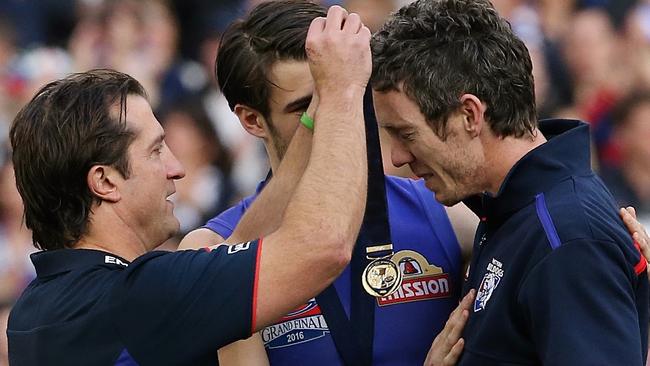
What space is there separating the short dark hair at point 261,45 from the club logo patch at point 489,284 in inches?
36.0

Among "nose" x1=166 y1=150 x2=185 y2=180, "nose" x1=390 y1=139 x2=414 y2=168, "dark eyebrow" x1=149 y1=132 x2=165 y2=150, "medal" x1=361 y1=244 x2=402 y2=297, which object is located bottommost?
"medal" x1=361 y1=244 x2=402 y2=297

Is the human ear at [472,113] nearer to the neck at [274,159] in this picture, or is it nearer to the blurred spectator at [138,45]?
the neck at [274,159]

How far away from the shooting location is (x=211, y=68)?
24.4ft

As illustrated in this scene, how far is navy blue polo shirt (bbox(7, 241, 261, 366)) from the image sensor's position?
9.17 feet

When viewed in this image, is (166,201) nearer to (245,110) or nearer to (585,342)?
(245,110)

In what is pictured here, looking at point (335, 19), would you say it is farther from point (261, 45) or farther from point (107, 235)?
point (107, 235)

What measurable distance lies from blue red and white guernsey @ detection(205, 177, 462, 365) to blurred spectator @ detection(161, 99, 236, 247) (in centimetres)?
386

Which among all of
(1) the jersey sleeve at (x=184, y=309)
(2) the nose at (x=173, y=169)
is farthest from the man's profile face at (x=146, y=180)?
(1) the jersey sleeve at (x=184, y=309)

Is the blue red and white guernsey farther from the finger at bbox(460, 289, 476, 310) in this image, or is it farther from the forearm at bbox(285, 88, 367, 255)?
the forearm at bbox(285, 88, 367, 255)

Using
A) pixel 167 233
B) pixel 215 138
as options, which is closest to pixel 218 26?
pixel 215 138

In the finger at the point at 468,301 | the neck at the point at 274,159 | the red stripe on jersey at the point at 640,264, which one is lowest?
the finger at the point at 468,301

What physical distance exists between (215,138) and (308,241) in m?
4.70

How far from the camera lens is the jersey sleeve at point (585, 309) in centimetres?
265

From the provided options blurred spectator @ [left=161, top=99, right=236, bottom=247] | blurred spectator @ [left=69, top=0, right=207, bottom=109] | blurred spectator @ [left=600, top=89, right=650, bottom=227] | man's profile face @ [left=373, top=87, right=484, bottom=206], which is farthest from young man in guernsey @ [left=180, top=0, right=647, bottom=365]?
blurred spectator @ [left=600, top=89, right=650, bottom=227]
